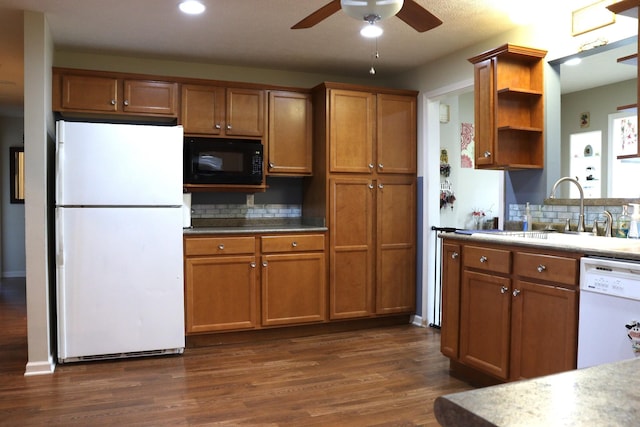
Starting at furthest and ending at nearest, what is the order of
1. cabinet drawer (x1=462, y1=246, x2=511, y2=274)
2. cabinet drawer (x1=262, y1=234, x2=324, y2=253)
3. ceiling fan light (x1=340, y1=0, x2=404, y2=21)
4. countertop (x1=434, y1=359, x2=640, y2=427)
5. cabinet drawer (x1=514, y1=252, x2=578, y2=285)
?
cabinet drawer (x1=262, y1=234, x2=324, y2=253)
cabinet drawer (x1=462, y1=246, x2=511, y2=274)
cabinet drawer (x1=514, y1=252, x2=578, y2=285)
ceiling fan light (x1=340, y1=0, x2=404, y2=21)
countertop (x1=434, y1=359, x2=640, y2=427)

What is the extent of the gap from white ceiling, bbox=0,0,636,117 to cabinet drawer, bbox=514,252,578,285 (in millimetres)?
1576

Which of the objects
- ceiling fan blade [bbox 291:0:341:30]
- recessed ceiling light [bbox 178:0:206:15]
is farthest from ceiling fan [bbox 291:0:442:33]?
recessed ceiling light [bbox 178:0:206:15]

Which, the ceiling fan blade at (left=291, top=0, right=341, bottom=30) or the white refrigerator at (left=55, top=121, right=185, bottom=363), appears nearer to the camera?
the ceiling fan blade at (left=291, top=0, right=341, bottom=30)

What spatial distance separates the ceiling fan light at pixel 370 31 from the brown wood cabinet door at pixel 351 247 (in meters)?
1.17

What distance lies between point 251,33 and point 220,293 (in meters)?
1.93

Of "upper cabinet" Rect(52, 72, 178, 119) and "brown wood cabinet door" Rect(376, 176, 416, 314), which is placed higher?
"upper cabinet" Rect(52, 72, 178, 119)

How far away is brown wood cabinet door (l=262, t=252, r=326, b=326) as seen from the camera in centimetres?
404

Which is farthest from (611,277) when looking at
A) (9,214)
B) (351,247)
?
(9,214)

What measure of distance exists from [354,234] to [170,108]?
1803 millimetres

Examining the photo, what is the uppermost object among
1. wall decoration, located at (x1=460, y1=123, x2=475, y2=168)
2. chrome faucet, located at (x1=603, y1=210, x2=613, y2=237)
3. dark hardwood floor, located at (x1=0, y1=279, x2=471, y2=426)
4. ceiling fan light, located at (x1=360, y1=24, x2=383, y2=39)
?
ceiling fan light, located at (x1=360, y1=24, x2=383, y2=39)

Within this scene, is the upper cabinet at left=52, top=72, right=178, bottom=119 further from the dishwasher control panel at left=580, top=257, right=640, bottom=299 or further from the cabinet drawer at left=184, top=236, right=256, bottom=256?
the dishwasher control panel at left=580, top=257, right=640, bottom=299

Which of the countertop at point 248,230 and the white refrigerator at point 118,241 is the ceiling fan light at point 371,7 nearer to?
the white refrigerator at point 118,241

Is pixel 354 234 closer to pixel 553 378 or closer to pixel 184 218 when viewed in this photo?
pixel 184 218

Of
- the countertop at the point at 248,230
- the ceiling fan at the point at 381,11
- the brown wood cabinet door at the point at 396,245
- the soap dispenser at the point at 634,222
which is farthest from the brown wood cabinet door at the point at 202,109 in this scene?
the soap dispenser at the point at 634,222
